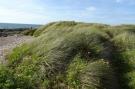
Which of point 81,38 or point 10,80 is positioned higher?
point 81,38

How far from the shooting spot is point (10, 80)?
25.6ft

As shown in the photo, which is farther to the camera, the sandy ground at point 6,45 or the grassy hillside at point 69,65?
the sandy ground at point 6,45

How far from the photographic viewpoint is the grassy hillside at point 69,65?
7949 millimetres

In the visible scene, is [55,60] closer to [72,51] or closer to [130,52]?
[72,51]

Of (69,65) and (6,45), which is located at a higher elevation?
(69,65)

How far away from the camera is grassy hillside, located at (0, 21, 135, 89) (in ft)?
26.1

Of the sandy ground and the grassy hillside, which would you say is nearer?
the grassy hillside

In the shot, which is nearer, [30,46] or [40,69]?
[40,69]

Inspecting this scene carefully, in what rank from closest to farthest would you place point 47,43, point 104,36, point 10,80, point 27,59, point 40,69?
point 10,80
point 40,69
point 27,59
point 47,43
point 104,36

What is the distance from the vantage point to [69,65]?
876cm

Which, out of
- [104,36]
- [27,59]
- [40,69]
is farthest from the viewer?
[104,36]

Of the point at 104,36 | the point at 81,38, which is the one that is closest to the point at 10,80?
the point at 81,38

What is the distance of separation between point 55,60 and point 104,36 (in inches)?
167

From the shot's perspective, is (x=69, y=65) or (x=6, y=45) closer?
(x=69, y=65)
